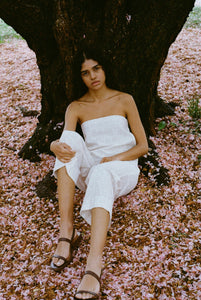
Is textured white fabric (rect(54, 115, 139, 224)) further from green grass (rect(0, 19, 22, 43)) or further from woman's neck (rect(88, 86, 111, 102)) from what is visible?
green grass (rect(0, 19, 22, 43))

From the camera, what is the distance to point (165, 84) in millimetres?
6367

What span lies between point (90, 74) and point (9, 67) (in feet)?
23.2

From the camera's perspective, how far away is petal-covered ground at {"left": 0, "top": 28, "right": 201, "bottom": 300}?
8.75 feet

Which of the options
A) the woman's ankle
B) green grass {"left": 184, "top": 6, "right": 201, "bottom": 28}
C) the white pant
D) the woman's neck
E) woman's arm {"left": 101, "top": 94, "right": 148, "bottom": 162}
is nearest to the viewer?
the woman's ankle

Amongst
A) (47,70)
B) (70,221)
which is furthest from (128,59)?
(70,221)

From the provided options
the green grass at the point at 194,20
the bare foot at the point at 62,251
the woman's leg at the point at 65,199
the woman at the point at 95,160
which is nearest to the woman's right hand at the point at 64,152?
the woman at the point at 95,160

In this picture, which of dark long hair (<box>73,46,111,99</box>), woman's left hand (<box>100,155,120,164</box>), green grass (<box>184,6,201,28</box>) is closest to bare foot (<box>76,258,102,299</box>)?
woman's left hand (<box>100,155,120,164</box>)

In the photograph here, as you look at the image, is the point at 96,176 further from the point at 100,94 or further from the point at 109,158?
the point at 100,94

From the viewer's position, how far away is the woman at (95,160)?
2486 millimetres

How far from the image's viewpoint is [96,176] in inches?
105

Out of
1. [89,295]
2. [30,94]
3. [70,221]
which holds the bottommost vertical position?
[89,295]

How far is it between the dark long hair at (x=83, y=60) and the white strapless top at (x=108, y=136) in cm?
57

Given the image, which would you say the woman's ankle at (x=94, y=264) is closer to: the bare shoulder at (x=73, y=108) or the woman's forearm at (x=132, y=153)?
the woman's forearm at (x=132, y=153)

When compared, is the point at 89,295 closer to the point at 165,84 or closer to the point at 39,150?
the point at 39,150
